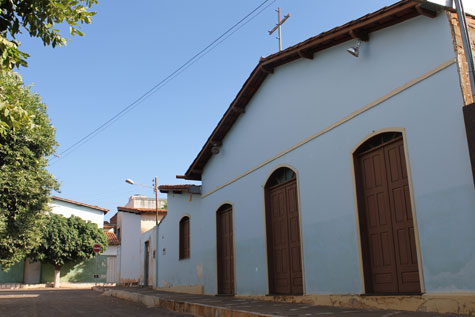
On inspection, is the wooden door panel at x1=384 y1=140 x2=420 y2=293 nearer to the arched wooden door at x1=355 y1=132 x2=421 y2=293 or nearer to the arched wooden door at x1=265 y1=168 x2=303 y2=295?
the arched wooden door at x1=355 y1=132 x2=421 y2=293

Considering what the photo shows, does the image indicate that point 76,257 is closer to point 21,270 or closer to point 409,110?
point 21,270

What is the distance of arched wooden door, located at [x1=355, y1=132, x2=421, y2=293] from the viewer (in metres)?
7.46

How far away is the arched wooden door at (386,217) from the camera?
746 centimetres

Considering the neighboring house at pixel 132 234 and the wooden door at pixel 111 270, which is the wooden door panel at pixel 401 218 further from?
the wooden door at pixel 111 270

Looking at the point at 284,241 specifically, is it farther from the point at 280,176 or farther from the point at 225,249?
the point at 225,249

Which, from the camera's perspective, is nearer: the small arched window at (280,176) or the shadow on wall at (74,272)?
the small arched window at (280,176)

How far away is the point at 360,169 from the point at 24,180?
867cm

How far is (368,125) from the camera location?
8250 mm

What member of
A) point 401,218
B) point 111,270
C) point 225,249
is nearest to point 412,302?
point 401,218

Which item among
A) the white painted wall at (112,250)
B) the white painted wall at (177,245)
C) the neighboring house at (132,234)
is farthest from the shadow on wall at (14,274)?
the white painted wall at (177,245)

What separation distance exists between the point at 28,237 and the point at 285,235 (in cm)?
779

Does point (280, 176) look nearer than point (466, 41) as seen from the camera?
No

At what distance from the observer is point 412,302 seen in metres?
6.83

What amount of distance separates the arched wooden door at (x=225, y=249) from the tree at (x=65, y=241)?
1851cm
